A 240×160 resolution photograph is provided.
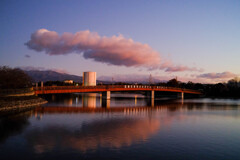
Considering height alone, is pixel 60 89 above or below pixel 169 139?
above

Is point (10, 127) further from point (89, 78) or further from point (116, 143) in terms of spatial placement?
point (89, 78)

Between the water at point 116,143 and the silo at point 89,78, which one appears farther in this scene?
the silo at point 89,78

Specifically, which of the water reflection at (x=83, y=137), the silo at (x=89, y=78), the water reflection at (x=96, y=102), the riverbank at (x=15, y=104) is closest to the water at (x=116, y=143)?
the water reflection at (x=83, y=137)

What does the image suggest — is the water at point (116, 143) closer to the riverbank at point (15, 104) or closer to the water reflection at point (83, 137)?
the water reflection at point (83, 137)

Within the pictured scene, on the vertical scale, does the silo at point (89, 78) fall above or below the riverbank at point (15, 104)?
above

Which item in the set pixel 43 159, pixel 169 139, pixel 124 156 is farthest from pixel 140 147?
pixel 43 159

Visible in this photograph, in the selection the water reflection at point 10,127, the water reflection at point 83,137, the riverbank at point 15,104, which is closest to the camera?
the water reflection at point 83,137

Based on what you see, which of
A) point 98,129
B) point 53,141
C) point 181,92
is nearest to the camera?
point 53,141

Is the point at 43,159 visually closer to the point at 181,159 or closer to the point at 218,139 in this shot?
the point at 181,159

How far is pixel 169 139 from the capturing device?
20.9 metres

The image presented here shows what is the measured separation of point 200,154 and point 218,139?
5.95 meters

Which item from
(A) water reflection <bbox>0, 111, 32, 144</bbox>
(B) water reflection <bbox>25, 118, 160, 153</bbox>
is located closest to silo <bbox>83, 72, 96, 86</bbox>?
(A) water reflection <bbox>0, 111, 32, 144</bbox>

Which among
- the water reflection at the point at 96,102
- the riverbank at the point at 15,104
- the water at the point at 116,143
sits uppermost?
the riverbank at the point at 15,104

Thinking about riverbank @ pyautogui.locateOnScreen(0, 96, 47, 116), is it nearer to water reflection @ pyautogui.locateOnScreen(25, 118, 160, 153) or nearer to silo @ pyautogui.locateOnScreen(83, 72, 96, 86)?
water reflection @ pyautogui.locateOnScreen(25, 118, 160, 153)
